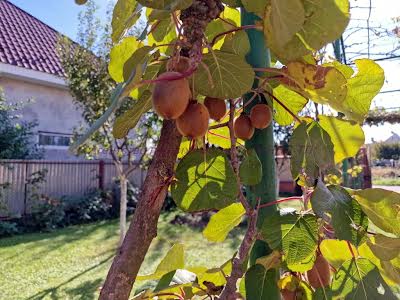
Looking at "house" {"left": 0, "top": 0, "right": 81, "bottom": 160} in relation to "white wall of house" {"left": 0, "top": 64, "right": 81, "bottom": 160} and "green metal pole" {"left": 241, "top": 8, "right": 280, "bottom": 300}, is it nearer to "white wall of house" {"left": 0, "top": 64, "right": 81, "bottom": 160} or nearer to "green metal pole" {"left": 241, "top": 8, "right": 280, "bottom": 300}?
"white wall of house" {"left": 0, "top": 64, "right": 81, "bottom": 160}

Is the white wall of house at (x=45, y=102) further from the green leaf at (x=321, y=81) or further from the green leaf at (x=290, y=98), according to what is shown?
the green leaf at (x=321, y=81)

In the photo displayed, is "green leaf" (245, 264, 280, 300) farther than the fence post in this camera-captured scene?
No

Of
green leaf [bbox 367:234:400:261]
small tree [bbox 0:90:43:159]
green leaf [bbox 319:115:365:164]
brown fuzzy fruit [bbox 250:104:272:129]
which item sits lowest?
green leaf [bbox 367:234:400:261]

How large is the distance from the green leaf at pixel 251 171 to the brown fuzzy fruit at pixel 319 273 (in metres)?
0.15

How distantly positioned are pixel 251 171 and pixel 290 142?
8 cm

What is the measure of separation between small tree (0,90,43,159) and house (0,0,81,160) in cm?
50

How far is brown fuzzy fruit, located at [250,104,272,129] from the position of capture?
625 millimetres

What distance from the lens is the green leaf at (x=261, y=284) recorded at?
606mm

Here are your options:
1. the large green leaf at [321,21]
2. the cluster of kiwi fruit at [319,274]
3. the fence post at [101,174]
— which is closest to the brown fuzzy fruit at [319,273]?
the cluster of kiwi fruit at [319,274]

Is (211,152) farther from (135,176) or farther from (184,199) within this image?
(135,176)

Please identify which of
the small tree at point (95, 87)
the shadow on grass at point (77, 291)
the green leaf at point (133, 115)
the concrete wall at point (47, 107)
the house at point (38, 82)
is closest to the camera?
the green leaf at point (133, 115)

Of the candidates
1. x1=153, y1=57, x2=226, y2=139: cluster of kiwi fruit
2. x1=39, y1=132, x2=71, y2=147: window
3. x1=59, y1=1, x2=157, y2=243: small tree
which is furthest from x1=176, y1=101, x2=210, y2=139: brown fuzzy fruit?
x1=39, y1=132, x2=71, y2=147: window

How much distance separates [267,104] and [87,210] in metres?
7.87

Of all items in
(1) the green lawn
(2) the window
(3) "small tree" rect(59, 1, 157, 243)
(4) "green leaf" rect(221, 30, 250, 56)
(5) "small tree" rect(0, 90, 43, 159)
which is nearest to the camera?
(4) "green leaf" rect(221, 30, 250, 56)
